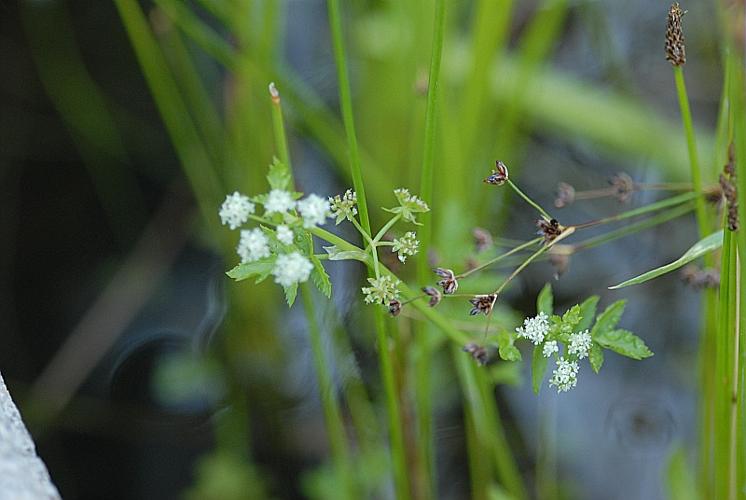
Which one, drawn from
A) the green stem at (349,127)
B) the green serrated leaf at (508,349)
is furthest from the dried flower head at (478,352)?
the green stem at (349,127)

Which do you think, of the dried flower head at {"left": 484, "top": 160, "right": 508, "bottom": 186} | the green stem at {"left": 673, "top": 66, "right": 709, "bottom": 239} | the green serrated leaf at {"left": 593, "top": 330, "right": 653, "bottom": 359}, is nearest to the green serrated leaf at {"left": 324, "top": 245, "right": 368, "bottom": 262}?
the dried flower head at {"left": 484, "top": 160, "right": 508, "bottom": 186}

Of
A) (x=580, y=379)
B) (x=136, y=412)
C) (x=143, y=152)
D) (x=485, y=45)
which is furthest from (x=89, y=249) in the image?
(x=580, y=379)

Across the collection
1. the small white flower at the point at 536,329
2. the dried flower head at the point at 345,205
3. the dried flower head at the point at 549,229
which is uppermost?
the dried flower head at the point at 549,229

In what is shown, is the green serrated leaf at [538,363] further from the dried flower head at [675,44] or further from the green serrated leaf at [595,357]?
the dried flower head at [675,44]

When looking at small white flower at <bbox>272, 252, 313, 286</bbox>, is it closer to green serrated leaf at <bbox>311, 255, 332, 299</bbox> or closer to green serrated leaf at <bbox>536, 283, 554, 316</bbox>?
green serrated leaf at <bbox>311, 255, 332, 299</bbox>

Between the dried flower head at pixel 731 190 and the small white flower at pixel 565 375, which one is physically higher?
the dried flower head at pixel 731 190

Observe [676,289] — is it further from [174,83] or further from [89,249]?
[89,249]

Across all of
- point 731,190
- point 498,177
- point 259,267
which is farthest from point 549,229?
point 259,267

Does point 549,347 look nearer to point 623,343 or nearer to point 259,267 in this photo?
point 623,343
